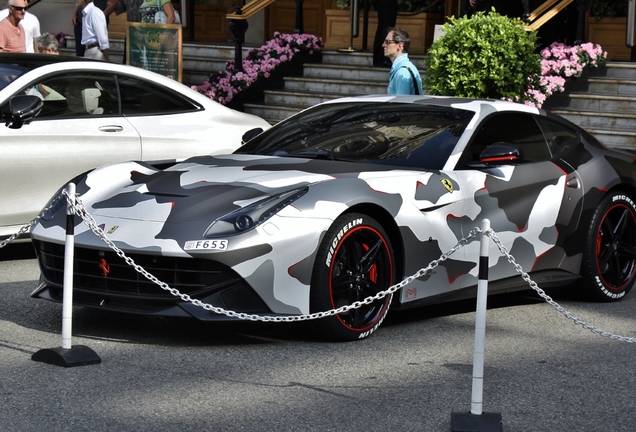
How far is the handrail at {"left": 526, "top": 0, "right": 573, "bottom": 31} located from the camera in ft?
48.1

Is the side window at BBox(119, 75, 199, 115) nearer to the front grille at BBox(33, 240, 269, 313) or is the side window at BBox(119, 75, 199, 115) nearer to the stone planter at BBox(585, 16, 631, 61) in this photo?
the front grille at BBox(33, 240, 269, 313)

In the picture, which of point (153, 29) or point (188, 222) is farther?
point (153, 29)

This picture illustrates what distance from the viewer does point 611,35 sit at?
18.6 m

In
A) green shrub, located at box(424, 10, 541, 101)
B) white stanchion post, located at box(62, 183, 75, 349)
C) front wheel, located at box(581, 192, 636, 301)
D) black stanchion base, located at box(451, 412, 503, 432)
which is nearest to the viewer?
black stanchion base, located at box(451, 412, 503, 432)

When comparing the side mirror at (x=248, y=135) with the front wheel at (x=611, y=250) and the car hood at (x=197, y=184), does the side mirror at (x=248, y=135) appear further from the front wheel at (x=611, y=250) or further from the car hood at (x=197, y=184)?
the front wheel at (x=611, y=250)

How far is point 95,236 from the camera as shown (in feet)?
20.9

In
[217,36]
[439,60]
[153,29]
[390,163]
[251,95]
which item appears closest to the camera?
[390,163]

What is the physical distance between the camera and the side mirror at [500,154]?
7195 mm

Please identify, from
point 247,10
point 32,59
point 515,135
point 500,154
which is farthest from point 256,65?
point 500,154

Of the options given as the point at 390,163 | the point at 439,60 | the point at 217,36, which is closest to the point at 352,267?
the point at 390,163

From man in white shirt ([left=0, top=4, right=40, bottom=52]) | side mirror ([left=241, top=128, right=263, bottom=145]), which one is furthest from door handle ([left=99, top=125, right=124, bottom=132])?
man in white shirt ([left=0, top=4, right=40, bottom=52])

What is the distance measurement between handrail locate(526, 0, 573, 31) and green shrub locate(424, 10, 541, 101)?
896mm

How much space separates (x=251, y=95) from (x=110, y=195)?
11014 mm

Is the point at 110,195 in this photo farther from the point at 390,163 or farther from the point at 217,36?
the point at 217,36
